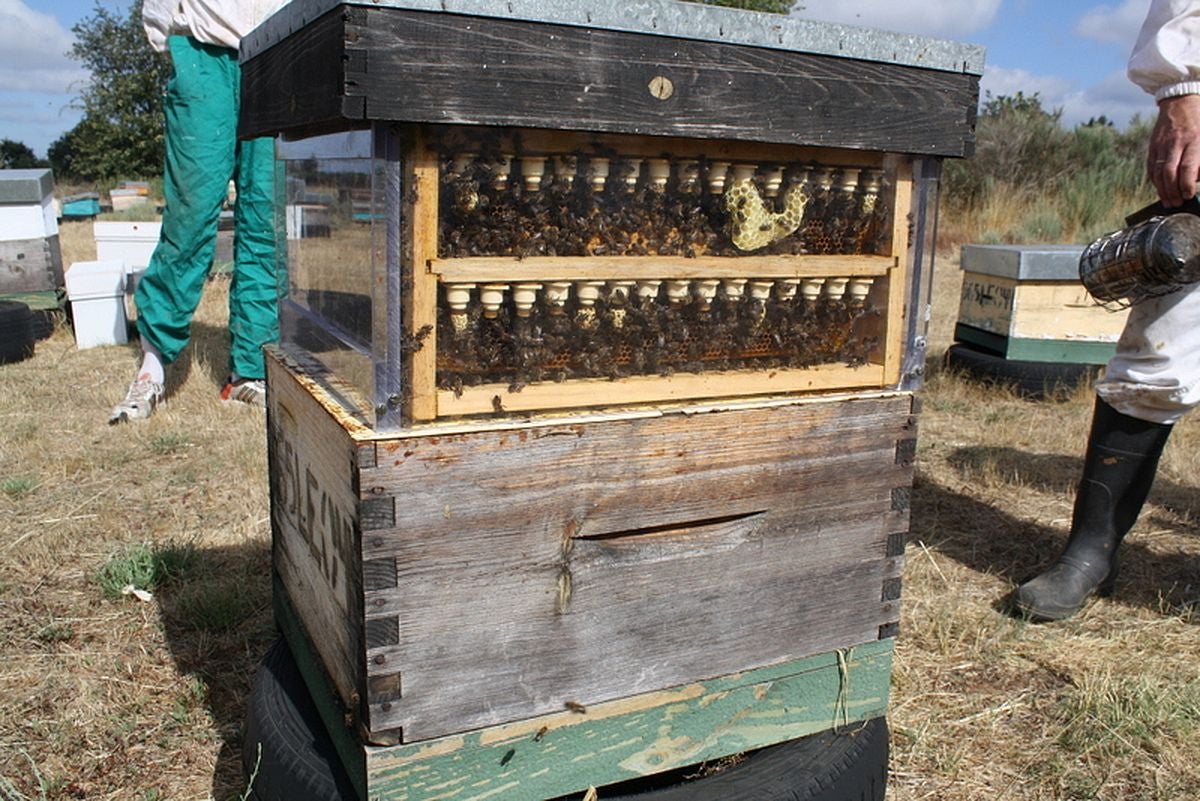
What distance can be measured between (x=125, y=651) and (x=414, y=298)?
55.7 inches

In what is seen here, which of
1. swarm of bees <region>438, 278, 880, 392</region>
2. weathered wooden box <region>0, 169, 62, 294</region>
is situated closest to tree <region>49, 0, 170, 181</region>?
weathered wooden box <region>0, 169, 62, 294</region>

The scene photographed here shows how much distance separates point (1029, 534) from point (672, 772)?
5.87 feet

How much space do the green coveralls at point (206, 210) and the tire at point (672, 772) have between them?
1955mm

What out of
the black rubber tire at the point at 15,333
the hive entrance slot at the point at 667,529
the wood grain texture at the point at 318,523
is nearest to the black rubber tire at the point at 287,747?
the wood grain texture at the point at 318,523

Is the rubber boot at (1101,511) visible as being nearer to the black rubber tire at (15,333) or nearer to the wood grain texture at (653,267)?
the wood grain texture at (653,267)

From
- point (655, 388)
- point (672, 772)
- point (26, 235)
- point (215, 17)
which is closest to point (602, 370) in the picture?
point (655, 388)

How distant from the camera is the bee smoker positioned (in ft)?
6.89

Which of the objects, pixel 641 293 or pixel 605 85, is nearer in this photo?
pixel 605 85

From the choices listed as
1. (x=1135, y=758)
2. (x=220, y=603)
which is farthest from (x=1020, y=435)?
(x=220, y=603)

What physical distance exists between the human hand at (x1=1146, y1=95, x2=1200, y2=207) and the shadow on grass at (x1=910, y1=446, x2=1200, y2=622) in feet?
3.26

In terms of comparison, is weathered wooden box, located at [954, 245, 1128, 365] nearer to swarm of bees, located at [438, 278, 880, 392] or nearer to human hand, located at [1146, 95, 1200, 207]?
human hand, located at [1146, 95, 1200, 207]

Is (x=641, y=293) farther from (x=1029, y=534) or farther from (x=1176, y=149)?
(x=1029, y=534)

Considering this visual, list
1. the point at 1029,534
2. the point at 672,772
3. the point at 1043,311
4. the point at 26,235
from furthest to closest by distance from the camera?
1. the point at 26,235
2. the point at 1043,311
3. the point at 1029,534
4. the point at 672,772

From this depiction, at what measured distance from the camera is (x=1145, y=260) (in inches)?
85.2
